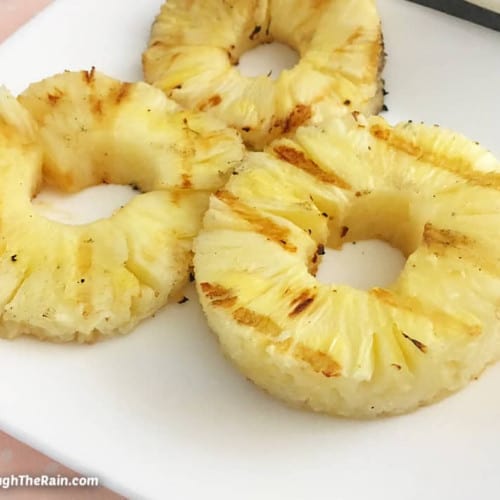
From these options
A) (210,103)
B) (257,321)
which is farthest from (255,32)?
(257,321)

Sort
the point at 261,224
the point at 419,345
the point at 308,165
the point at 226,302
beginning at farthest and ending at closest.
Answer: the point at 308,165 → the point at 261,224 → the point at 226,302 → the point at 419,345

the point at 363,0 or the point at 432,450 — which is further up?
the point at 363,0

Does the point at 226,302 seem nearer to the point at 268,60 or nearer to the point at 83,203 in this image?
the point at 83,203

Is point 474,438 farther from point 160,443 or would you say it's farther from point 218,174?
point 218,174

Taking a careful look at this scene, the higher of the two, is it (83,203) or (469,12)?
Result: (469,12)

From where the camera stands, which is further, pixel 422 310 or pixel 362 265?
pixel 362 265

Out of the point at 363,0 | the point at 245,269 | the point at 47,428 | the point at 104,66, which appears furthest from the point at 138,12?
the point at 47,428
